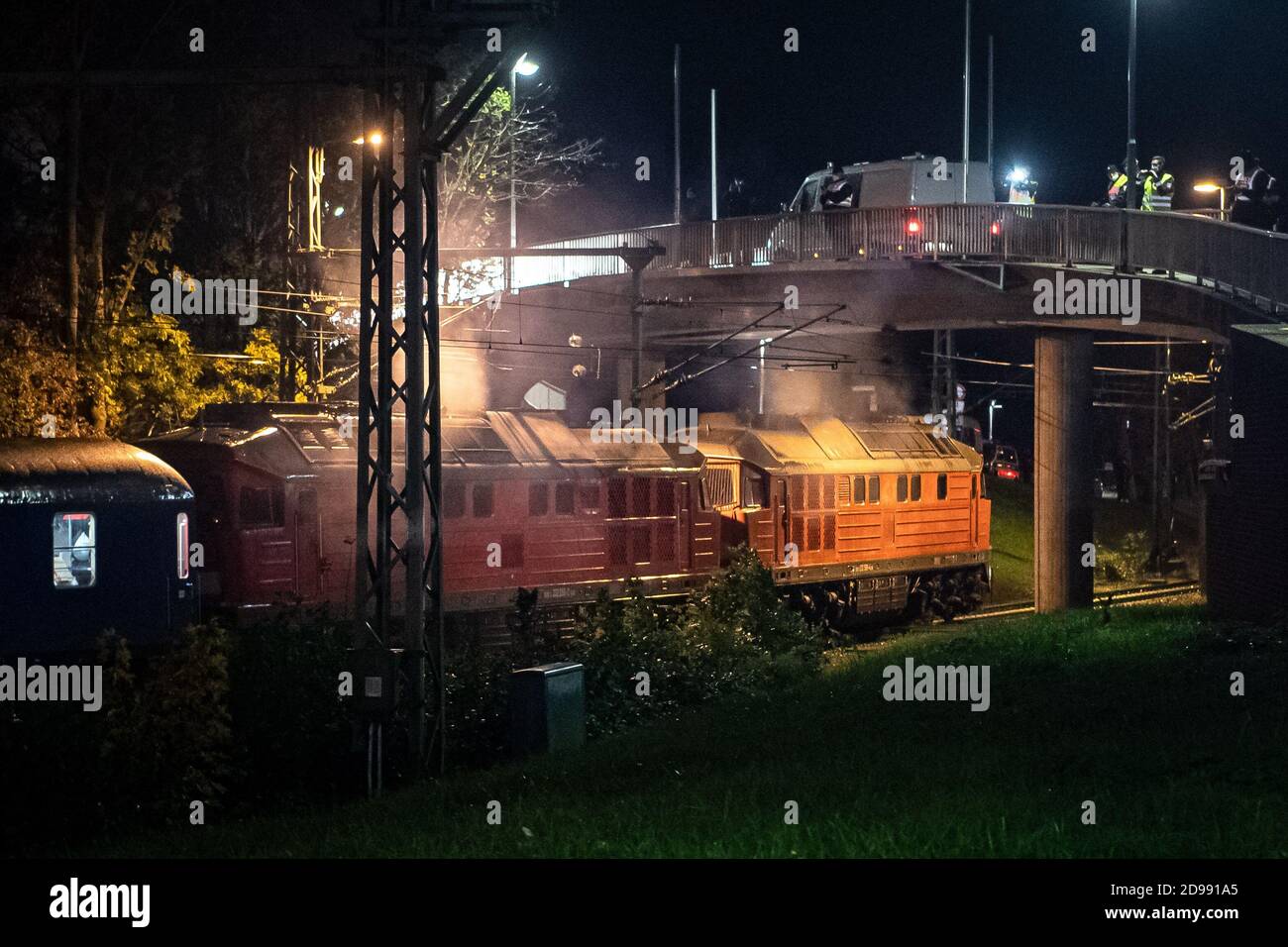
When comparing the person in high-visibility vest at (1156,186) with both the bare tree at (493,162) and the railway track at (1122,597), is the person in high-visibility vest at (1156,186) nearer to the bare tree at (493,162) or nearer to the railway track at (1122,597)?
the railway track at (1122,597)

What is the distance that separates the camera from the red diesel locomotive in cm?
2041

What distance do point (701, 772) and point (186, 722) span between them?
4.57m

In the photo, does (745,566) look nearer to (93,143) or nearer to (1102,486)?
(93,143)

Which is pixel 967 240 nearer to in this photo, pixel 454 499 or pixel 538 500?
pixel 538 500

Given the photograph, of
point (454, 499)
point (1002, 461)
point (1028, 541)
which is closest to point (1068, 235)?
point (454, 499)

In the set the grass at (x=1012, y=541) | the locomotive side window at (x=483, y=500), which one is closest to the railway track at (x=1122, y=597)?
the grass at (x=1012, y=541)

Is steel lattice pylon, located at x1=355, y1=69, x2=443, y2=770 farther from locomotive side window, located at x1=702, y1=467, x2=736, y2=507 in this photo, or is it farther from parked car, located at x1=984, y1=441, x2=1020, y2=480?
parked car, located at x1=984, y1=441, x2=1020, y2=480

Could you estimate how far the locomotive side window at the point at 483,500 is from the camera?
2275 centimetres

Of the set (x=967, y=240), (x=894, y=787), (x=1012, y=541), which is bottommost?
(x=1012, y=541)

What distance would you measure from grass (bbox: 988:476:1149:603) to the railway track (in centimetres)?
205

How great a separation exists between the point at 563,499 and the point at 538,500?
0.61 m

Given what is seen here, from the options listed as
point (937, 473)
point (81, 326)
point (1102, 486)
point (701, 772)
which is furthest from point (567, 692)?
point (1102, 486)

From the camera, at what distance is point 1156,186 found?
30.6m

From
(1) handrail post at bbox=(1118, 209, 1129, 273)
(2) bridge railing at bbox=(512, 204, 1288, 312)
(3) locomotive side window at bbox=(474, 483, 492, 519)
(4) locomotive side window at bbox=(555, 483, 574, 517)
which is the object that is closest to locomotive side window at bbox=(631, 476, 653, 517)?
(4) locomotive side window at bbox=(555, 483, 574, 517)
